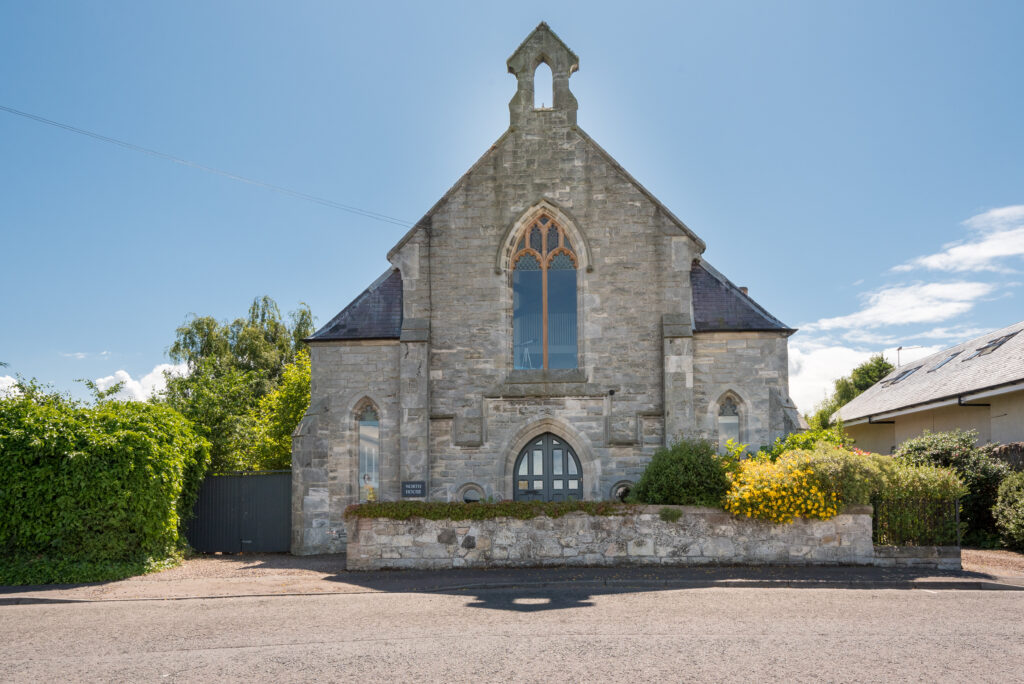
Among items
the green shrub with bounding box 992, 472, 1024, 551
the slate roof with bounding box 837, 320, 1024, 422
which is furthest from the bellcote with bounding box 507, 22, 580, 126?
the slate roof with bounding box 837, 320, 1024, 422

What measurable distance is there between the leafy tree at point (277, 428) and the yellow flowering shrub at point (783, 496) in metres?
14.8

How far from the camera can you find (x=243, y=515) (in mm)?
17344

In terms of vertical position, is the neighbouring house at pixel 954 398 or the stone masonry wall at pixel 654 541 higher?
the neighbouring house at pixel 954 398

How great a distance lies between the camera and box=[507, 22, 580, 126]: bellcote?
687 inches

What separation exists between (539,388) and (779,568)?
643 cm

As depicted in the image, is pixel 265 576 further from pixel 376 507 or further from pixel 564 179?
pixel 564 179

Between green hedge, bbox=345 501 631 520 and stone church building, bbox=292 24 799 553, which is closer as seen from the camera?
green hedge, bbox=345 501 631 520

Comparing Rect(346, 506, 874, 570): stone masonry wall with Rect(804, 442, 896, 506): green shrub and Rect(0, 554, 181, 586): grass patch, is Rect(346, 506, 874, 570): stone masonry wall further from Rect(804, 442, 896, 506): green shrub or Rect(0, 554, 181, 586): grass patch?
Rect(0, 554, 181, 586): grass patch

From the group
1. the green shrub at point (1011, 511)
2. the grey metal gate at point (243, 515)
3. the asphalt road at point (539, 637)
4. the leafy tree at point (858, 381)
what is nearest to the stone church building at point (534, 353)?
the grey metal gate at point (243, 515)

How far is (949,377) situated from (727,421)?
962 cm

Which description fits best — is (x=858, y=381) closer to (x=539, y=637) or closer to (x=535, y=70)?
(x=535, y=70)

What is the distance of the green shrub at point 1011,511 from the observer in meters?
14.2

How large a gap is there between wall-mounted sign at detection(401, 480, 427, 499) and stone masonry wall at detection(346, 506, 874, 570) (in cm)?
350

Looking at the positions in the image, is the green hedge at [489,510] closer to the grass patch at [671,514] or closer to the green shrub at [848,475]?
the grass patch at [671,514]
